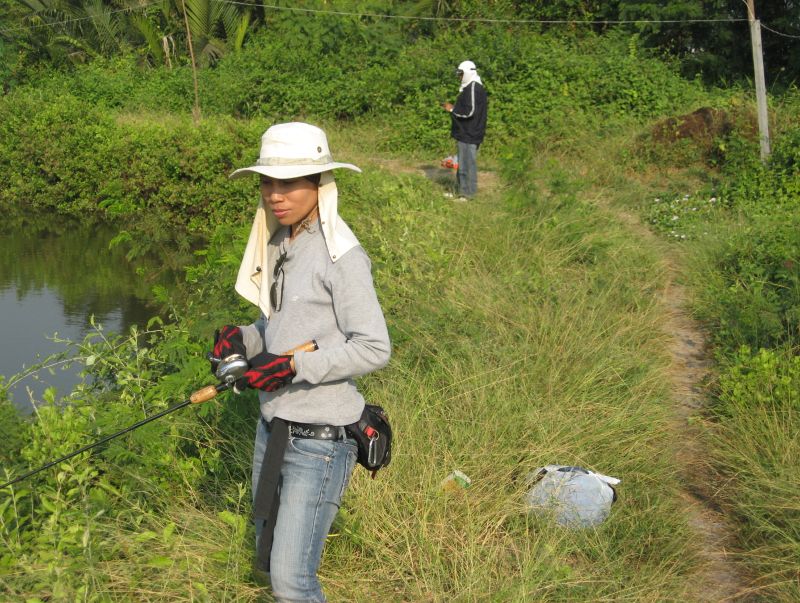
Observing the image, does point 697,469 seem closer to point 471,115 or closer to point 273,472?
point 273,472

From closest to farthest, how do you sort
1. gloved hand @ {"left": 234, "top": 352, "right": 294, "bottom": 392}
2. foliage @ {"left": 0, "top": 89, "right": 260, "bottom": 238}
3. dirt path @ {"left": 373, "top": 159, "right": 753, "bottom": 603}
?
gloved hand @ {"left": 234, "top": 352, "right": 294, "bottom": 392}, dirt path @ {"left": 373, "top": 159, "right": 753, "bottom": 603}, foliage @ {"left": 0, "top": 89, "right": 260, "bottom": 238}

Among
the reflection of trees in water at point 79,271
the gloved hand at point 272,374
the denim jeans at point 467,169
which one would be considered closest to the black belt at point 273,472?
the gloved hand at point 272,374

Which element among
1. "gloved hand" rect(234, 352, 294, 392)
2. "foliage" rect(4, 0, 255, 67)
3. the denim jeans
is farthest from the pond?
"foliage" rect(4, 0, 255, 67)

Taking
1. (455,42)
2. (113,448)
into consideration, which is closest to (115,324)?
(113,448)

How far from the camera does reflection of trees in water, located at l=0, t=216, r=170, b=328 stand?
1052cm

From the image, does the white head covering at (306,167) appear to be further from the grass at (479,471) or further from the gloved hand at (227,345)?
the grass at (479,471)

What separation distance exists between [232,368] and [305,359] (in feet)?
0.82

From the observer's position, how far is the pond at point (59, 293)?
28.6ft

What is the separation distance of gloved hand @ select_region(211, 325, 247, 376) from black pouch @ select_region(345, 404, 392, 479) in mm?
417

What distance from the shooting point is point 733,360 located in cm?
571

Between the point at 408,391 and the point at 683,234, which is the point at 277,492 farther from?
the point at 683,234

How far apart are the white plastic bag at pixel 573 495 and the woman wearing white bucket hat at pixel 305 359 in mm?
1354

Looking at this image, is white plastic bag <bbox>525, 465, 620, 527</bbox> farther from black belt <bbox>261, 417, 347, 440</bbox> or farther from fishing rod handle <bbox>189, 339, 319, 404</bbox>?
fishing rod handle <bbox>189, 339, 319, 404</bbox>

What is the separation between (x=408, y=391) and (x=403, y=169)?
9.83 meters
